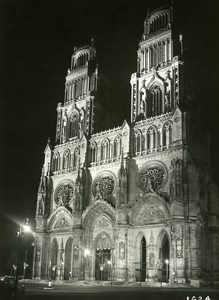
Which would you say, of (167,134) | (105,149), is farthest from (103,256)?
(167,134)

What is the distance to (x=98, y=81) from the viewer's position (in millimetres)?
65500

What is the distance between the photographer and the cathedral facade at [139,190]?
4509 cm

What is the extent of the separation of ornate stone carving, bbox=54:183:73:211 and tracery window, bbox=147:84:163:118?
17.1m

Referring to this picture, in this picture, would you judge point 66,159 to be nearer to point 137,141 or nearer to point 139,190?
point 137,141

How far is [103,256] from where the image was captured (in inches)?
2021

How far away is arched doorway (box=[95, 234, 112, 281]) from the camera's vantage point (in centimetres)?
5078

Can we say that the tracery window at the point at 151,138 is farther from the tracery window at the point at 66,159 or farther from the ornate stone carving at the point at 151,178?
the tracery window at the point at 66,159

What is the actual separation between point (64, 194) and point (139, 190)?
45.7ft

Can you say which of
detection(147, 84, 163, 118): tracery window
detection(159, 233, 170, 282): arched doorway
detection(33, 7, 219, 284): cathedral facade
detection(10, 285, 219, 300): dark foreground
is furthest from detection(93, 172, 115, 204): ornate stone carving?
detection(10, 285, 219, 300): dark foreground

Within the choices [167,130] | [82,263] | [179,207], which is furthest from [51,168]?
[179,207]

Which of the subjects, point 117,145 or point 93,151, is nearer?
point 117,145

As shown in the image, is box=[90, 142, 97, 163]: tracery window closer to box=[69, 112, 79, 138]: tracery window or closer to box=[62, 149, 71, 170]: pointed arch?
box=[62, 149, 71, 170]: pointed arch

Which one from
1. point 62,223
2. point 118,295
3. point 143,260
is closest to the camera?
point 118,295

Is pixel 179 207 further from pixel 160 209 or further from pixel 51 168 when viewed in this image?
pixel 51 168
